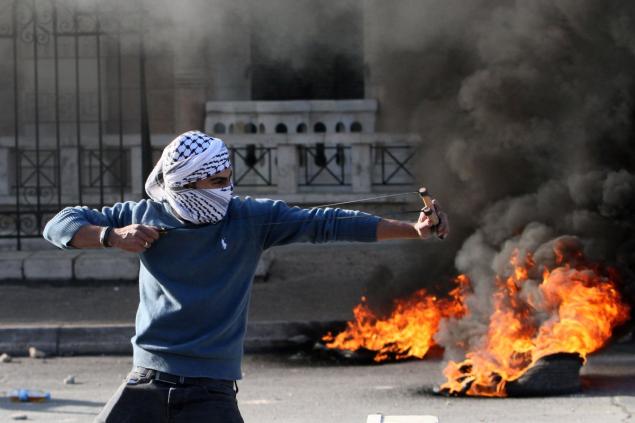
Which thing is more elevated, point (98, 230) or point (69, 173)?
point (98, 230)

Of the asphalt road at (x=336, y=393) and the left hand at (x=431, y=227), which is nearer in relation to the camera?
the left hand at (x=431, y=227)

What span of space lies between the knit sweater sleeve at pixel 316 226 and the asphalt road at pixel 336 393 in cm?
292

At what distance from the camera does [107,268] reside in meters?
10.6

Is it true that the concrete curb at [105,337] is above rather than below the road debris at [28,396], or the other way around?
below

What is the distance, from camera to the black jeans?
313cm

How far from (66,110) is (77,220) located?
36.1 feet

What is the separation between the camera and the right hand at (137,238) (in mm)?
3160

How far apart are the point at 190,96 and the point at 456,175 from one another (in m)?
6.10

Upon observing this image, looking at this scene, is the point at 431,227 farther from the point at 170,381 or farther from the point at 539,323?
the point at 539,323

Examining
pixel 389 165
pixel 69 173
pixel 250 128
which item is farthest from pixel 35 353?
pixel 250 128

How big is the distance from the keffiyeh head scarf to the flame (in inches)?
145

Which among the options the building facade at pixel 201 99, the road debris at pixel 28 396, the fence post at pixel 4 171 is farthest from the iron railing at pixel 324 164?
the road debris at pixel 28 396

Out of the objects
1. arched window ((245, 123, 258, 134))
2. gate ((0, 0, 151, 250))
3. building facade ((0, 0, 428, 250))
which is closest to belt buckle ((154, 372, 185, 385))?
building facade ((0, 0, 428, 250))

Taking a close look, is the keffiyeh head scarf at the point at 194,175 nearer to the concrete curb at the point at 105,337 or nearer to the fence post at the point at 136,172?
the concrete curb at the point at 105,337
